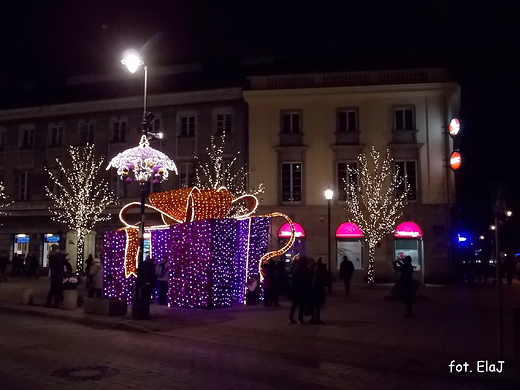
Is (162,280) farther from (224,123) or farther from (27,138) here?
(27,138)

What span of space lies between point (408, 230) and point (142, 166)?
19418mm

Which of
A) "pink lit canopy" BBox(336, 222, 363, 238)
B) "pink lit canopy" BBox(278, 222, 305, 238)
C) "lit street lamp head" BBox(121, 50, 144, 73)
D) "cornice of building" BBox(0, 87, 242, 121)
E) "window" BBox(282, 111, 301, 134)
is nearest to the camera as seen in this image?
"lit street lamp head" BBox(121, 50, 144, 73)

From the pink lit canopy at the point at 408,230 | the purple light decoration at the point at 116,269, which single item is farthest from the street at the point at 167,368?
the pink lit canopy at the point at 408,230

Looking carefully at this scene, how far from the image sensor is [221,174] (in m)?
33.4

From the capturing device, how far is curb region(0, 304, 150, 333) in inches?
539

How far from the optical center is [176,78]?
3862cm

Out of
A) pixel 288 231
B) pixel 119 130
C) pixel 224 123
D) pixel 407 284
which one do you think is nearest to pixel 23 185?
pixel 119 130

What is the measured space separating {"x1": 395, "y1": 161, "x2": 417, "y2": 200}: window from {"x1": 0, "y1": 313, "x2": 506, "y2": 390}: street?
2227cm

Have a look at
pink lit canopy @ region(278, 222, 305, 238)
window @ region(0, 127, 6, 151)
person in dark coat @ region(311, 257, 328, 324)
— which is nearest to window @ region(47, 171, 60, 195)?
window @ region(0, 127, 6, 151)

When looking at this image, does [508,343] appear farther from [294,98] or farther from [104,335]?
[294,98]

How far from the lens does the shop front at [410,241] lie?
31234mm

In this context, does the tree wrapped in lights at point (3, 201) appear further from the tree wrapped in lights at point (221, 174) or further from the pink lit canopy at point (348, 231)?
the pink lit canopy at point (348, 231)

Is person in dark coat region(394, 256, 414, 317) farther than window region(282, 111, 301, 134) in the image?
No

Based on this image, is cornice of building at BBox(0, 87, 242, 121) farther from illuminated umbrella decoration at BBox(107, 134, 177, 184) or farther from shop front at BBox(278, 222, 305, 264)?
illuminated umbrella decoration at BBox(107, 134, 177, 184)
